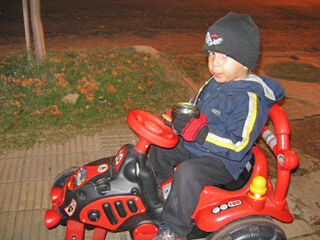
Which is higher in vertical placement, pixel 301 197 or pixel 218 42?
pixel 218 42

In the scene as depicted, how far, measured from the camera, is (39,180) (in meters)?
2.97

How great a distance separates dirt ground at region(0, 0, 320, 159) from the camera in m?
6.90

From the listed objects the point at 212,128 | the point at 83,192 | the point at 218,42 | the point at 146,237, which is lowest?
the point at 146,237

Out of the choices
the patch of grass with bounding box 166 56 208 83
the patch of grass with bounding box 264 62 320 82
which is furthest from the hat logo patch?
the patch of grass with bounding box 264 62 320 82

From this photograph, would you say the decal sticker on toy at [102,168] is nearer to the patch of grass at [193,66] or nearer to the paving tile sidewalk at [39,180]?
the paving tile sidewalk at [39,180]

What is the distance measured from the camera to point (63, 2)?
996 cm

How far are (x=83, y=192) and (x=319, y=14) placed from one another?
43.3 feet

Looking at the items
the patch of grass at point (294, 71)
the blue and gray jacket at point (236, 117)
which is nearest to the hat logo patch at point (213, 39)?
the blue and gray jacket at point (236, 117)

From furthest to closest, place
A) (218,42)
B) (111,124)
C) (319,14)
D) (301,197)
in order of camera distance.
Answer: (319,14) → (111,124) → (301,197) → (218,42)

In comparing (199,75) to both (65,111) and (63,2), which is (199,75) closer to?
(65,111)

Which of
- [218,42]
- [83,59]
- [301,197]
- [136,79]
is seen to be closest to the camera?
[218,42]

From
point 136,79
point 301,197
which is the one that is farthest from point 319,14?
point 301,197

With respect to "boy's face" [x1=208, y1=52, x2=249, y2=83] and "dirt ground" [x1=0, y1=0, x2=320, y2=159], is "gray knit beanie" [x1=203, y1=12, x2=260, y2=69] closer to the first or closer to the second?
"boy's face" [x1=208, y1=52, x2=249, y2=83]

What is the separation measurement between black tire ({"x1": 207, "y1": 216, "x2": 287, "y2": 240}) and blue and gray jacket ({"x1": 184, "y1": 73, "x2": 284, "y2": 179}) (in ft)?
0.99
